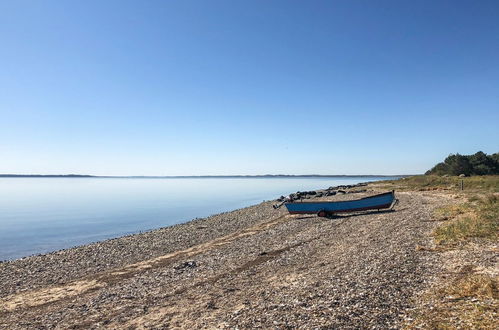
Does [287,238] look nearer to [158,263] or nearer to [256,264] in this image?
[256,264]

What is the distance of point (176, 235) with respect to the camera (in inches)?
1405

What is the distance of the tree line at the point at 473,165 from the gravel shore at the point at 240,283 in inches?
2933

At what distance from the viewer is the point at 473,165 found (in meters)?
89.0

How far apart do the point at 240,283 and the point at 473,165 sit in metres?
97.8

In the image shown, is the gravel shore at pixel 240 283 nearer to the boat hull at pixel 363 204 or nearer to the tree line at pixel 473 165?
the boat hull at pixel 363 204

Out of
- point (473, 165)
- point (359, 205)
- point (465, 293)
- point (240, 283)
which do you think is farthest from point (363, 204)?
point (473, 165)

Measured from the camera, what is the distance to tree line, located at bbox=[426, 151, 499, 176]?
285ft

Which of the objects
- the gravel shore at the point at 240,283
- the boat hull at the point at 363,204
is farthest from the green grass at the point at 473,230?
the boat hull at the point at 363,204

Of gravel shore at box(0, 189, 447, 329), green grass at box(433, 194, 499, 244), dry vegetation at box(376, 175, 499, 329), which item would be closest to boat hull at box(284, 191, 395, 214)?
gravel shore at box(0, 189, 447, 329)

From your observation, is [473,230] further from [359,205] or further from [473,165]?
[473,165]

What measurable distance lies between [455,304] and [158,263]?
741 inches

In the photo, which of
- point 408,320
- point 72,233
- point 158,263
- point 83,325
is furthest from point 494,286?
point 72,233

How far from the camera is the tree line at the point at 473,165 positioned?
8675 cm

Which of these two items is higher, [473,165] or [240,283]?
[473,165]
